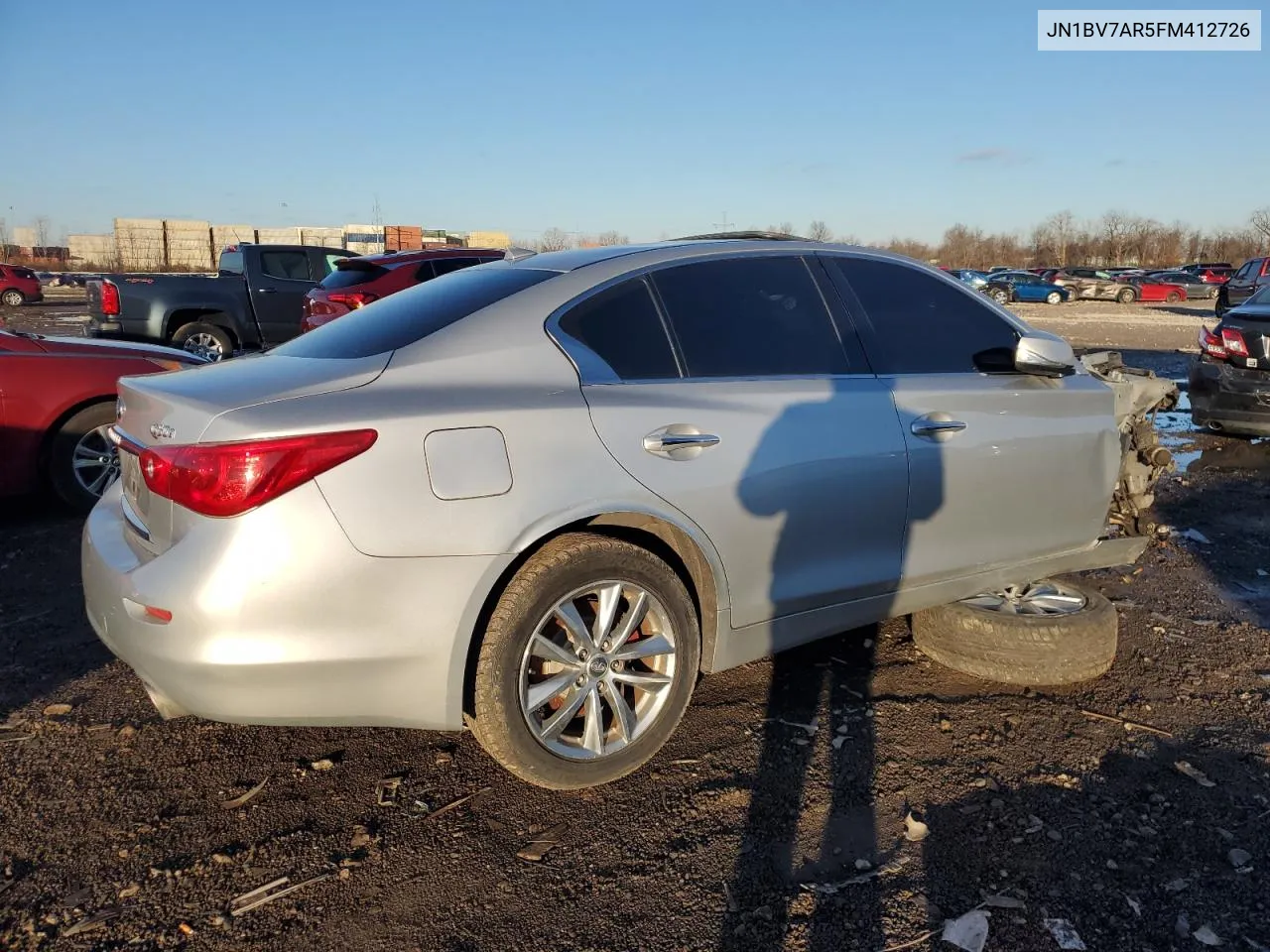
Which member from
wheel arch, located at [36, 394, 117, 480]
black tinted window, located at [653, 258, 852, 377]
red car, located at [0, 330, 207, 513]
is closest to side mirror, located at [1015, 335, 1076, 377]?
black tinted window, located at [653, 258, 852, 377]

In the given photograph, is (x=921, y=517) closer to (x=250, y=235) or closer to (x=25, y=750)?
(x=25, y=750)

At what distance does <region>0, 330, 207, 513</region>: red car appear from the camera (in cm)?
577

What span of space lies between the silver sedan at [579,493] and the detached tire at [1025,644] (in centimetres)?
3

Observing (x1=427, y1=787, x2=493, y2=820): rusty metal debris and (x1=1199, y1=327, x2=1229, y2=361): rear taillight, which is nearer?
(x1=427, y1=787, x2=493, y2=820): rusty metal debris

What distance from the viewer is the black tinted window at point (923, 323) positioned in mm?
3701

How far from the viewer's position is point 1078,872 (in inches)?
→ 103

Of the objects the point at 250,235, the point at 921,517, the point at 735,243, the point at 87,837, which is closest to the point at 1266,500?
the point at 921,517

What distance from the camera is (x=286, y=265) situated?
14.1m

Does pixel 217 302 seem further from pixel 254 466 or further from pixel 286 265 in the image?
pixel 254 466

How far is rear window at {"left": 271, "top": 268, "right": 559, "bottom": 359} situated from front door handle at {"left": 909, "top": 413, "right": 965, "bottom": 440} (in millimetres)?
1463

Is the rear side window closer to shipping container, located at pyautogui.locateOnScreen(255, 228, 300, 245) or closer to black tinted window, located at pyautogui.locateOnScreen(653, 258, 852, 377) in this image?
black tinted window, located at pyautogui.locateOnScreen(653, 258, 852, 377)

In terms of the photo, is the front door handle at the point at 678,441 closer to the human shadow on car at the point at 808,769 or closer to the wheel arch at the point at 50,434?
the human shadow on car at the point at 808,769

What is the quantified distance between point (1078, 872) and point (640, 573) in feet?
4.87

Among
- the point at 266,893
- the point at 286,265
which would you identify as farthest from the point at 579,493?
the point at 286,265
